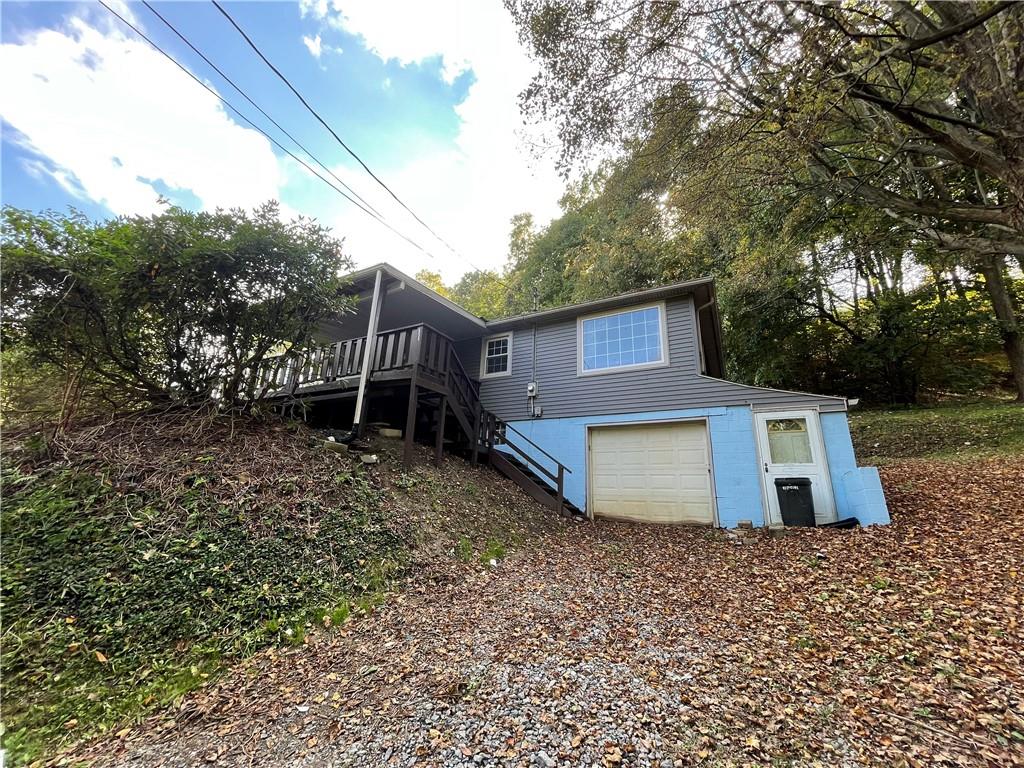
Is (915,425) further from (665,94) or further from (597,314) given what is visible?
(665,94)

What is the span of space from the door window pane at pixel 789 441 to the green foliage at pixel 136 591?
623cm

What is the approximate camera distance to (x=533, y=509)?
705 centimetres

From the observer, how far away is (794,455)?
6508mm

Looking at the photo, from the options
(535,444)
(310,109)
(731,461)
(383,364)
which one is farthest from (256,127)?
(731,461)

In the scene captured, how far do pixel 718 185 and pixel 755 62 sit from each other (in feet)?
6.20

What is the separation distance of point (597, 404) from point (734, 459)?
2.67 meters

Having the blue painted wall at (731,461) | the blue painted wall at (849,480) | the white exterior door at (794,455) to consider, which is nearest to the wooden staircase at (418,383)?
the blue painted wall at (731,461)

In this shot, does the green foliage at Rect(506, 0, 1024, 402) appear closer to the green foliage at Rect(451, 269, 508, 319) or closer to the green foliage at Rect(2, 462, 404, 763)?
the green foliage at Rect(2, 462, 404, 763)

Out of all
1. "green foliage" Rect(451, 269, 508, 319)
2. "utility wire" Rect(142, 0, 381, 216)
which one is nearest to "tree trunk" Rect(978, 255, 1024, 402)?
"utility wire" Rect(142, 0, 381, 216)

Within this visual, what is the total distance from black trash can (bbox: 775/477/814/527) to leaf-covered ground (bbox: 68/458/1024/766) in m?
1.52

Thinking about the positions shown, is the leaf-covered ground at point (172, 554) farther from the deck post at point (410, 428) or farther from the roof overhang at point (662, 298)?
the roof overhang at point (662, 298)

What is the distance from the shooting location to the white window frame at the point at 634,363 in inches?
312

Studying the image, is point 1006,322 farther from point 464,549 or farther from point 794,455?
point 464,549

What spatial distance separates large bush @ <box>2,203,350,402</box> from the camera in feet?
13.2
